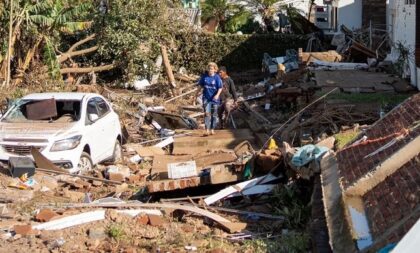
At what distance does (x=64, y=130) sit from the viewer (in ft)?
44.9

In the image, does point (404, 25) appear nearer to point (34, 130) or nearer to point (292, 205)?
point (34, 130)

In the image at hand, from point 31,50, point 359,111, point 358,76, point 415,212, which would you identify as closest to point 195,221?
point 415,212

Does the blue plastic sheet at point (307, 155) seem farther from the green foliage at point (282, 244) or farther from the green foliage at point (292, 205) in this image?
the green foliage at point (282, 244)

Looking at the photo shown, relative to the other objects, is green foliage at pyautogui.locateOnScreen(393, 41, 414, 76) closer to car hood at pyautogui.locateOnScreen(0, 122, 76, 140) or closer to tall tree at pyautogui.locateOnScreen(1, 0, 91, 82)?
tall tree at pyautogui.locateOnScreen(1, 0, 91, 82)

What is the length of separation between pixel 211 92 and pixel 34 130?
16.6 ft

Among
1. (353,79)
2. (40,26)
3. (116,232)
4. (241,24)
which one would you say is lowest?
(241,24)

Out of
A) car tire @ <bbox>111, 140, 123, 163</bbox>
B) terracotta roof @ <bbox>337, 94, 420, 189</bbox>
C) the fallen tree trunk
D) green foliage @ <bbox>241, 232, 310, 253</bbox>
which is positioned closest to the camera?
terracotta roof @ <bbox>337, 94, 420, 189</bbox>

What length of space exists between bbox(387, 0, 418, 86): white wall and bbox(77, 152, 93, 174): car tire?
33.4 ft

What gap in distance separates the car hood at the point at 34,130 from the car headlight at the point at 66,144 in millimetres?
140

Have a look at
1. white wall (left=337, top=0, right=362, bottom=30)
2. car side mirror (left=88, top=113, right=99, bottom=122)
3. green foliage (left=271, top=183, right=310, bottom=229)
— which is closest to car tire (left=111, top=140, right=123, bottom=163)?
car side mirror (left=88, top=113, right=99, bottom=122)

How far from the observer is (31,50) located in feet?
83.5

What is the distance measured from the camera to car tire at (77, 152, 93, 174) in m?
13.7

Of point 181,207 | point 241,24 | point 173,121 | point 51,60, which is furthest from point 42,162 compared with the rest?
point 241,24

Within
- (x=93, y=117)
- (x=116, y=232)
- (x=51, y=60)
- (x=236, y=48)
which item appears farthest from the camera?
(x=236, y=48)
